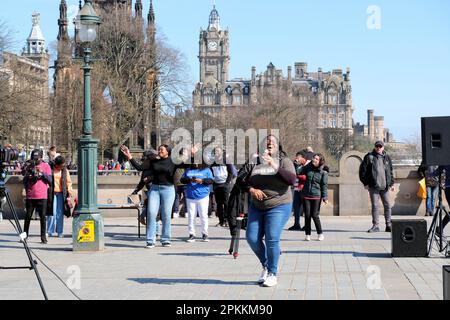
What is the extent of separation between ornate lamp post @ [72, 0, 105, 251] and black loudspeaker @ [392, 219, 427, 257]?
515cm

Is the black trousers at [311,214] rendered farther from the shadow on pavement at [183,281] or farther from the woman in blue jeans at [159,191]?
the shadow on pavement at [183,281]

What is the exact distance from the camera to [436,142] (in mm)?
12367

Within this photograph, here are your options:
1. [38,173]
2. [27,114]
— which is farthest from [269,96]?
[38,173]

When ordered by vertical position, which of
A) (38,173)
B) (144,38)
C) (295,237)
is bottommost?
(295,237)

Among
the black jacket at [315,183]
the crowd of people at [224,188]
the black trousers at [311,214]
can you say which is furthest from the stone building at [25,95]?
the black trousers at [311,214]

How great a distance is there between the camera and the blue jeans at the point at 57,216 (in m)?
19.6

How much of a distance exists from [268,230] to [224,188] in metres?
7.98

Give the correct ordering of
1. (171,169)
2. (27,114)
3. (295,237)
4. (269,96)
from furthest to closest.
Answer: (269,96) → (27,114) → (295,237) → (171,169)

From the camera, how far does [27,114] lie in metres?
50.0

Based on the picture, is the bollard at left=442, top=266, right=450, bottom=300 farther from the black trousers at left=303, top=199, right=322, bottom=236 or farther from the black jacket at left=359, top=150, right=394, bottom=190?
the black jacket at left=359, top=150, right=394, bottom=190

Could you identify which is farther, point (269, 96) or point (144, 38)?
point (269, 96)

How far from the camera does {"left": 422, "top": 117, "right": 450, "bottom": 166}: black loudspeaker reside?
40.4 feet

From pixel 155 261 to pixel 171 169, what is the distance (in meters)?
2.68
